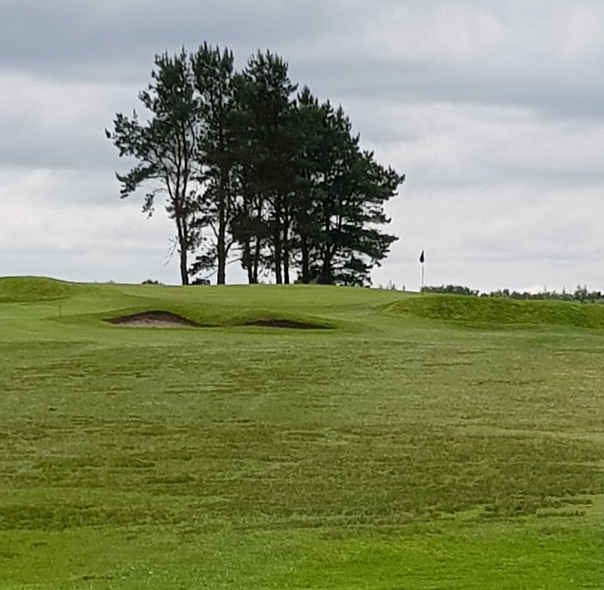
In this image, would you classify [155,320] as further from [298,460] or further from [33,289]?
[298,460]

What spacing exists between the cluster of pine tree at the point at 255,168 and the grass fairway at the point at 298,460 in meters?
32.5

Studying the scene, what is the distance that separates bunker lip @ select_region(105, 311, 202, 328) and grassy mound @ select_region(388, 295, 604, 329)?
22.4 ft

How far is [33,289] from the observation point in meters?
41.8

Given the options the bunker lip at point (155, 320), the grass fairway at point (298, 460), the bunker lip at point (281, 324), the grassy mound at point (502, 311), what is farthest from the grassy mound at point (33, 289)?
the grassy mound at point (502, 311)

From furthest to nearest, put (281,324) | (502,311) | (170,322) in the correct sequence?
(502,311) → (170,322) → (281,324)

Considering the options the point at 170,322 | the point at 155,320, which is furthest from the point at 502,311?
the point at 155,320

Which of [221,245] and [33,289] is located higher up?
[221,245]

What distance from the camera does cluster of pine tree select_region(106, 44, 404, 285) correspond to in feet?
203

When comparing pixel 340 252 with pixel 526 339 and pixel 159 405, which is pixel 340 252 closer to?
pixel 526 339

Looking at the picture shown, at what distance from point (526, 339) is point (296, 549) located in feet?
68.3

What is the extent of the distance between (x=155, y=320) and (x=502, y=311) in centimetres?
1001

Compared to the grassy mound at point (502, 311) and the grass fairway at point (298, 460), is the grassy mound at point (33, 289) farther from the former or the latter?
the grassy mound at point (502, 311)

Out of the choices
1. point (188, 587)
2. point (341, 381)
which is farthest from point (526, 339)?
point (188, 587)

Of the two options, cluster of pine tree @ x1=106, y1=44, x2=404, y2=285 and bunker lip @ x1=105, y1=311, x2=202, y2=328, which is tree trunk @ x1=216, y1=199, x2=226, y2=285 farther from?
bunker lip @ x1=105, y1=311, x2=202, y2=328
